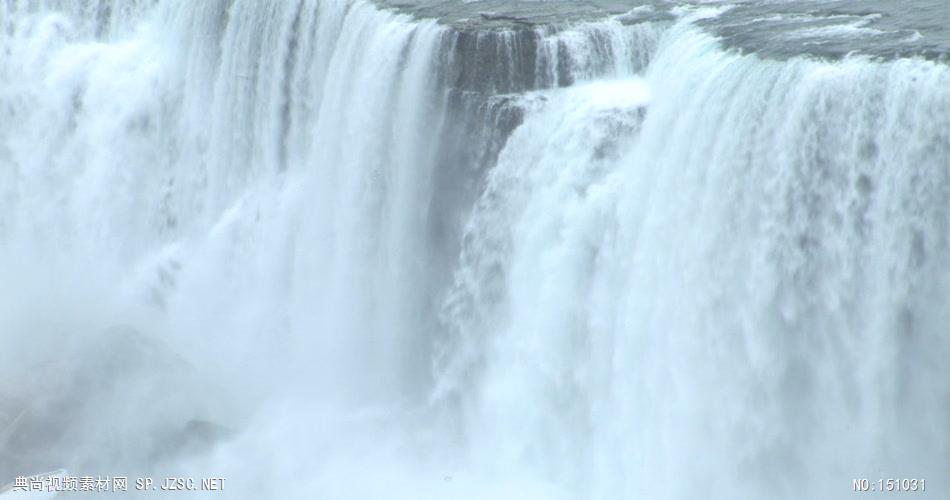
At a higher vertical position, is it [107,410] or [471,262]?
[471,262]

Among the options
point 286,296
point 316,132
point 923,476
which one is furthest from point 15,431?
point 923,476

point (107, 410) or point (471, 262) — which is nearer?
point (471, 262)

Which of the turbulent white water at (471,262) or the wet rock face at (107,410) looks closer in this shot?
the turbulent white water at (471,262)

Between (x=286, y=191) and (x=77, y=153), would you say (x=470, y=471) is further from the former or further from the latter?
(x=77, y=153)

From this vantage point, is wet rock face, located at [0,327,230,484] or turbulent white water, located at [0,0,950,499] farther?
wet rock face, located at [0,327,230,484]
